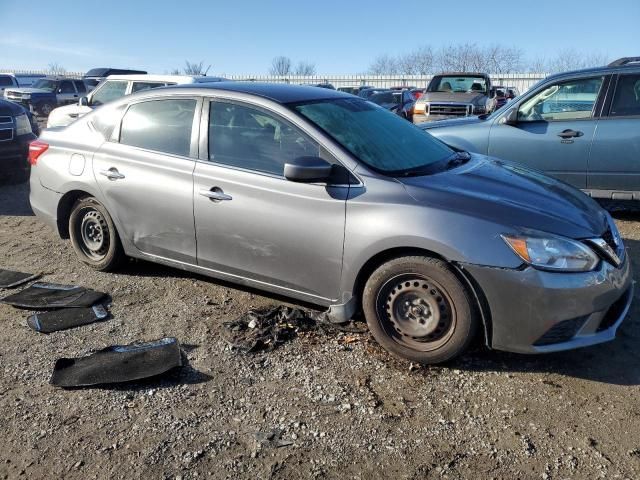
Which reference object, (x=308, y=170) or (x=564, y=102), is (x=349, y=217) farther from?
(x=564, y=102)

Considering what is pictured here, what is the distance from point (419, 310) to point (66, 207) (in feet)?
11.3

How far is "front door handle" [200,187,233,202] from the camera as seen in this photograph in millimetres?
3932

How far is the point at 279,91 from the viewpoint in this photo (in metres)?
4.24

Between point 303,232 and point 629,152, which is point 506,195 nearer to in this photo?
point 303,232

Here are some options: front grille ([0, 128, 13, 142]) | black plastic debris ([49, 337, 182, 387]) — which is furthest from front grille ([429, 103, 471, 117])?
black plastic debris ([49, 337, 182, 387])

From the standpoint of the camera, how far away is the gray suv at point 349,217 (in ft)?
10.3

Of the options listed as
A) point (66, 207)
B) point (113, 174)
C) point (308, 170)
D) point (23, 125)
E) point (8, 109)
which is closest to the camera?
point (308, 170)

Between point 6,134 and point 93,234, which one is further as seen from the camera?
point 6,134

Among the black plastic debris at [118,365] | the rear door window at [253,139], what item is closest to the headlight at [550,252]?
the rear door window at [253,139]

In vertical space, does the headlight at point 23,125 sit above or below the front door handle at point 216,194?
below

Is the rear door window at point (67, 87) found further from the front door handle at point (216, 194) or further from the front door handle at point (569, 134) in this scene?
the front door handle at point (216, 194)

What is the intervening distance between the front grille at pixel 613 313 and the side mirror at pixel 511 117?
12.7 feet

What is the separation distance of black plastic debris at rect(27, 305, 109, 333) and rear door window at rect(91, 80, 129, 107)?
26.6ft

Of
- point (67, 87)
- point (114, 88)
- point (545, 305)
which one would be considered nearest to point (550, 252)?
point (545, 305)
